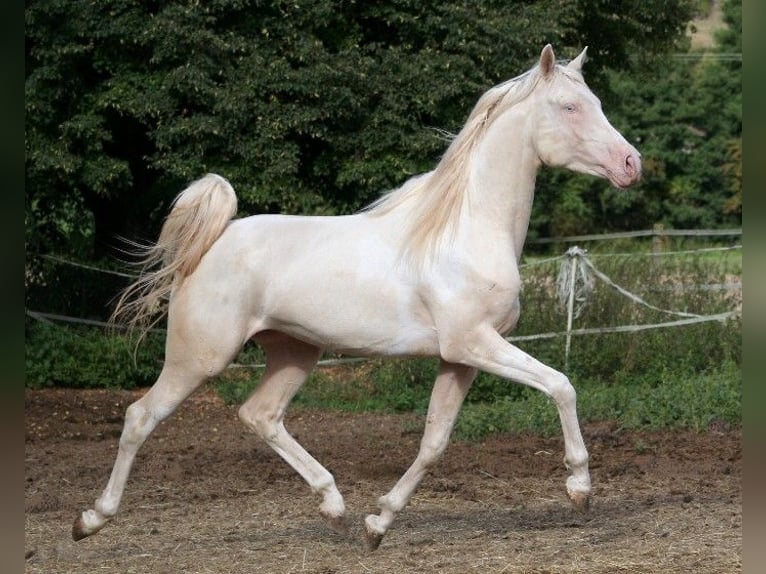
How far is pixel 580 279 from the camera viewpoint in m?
10.8

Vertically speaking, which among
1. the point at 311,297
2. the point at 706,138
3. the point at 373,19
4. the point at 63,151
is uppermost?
the point at 373,19

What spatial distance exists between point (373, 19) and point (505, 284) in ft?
25.0

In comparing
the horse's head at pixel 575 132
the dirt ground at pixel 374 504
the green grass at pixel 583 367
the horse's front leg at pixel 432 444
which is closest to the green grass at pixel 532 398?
the green grass at pixel 583 367

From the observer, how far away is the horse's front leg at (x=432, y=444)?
5168mm

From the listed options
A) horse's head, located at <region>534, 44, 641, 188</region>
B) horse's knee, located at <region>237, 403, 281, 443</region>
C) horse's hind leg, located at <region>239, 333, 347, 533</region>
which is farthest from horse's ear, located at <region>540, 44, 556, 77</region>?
horse's knee, located at <region>237, 403, 281, 443</region>

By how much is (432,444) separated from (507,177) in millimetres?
1310

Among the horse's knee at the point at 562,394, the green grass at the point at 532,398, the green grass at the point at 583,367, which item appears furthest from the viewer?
the green grass at the point at 583,367

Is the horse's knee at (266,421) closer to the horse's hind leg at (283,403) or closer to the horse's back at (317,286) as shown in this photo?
the horse's hind leg at (283,403)

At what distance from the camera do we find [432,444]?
518 cm

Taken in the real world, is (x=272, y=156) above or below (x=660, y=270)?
above

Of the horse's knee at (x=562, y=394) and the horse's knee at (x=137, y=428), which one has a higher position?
the horse's knee at (x=562, y=394)

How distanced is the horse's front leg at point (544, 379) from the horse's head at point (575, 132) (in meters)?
0.89

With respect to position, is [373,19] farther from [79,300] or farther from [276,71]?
[79,300]
